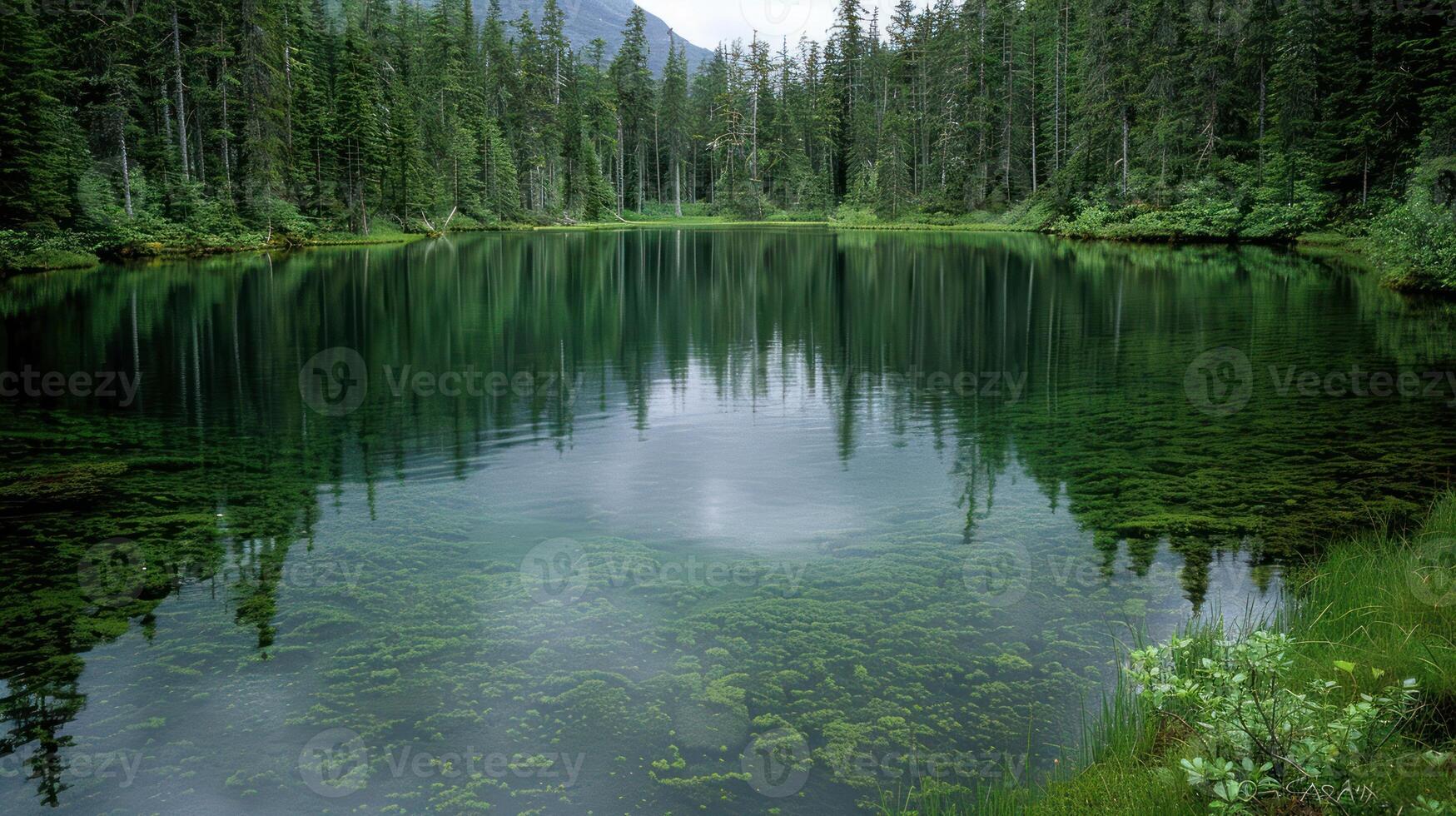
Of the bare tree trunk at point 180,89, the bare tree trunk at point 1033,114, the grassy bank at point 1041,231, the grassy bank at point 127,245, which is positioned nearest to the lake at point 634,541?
the grassy bank at point 1041,231

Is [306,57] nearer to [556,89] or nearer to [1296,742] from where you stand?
[556,89]

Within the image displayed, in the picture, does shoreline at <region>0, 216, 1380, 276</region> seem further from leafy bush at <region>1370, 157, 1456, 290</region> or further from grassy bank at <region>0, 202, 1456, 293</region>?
leafy bush at <region>1370, 157, 1456, 290</region>

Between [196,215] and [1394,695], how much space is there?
50.3 meters

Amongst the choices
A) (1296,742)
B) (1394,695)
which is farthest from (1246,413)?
(1296,742)

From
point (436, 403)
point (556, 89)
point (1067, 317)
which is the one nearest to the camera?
point (436, 403)

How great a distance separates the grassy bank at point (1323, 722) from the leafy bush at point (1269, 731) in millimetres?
15

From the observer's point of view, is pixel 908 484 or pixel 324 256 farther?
pixel 324 256

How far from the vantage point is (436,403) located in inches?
603

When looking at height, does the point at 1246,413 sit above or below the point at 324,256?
below

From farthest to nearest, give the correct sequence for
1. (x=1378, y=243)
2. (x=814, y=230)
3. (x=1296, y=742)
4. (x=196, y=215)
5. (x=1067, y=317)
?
(x=814, y=230), (x=196, y=215), (x=1378, y=243), (x=1067, y=317), (x=1296, y=742)

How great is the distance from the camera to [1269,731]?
3.85m

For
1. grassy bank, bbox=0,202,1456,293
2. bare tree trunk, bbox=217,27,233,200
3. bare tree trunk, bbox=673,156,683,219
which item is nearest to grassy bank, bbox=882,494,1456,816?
grassy bank, bbox=0,202,1456,293

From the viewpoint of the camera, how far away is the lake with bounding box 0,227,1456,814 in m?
5.57

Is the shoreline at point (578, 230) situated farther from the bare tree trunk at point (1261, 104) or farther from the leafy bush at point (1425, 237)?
the bare tree trunk at point (1261, 104)
